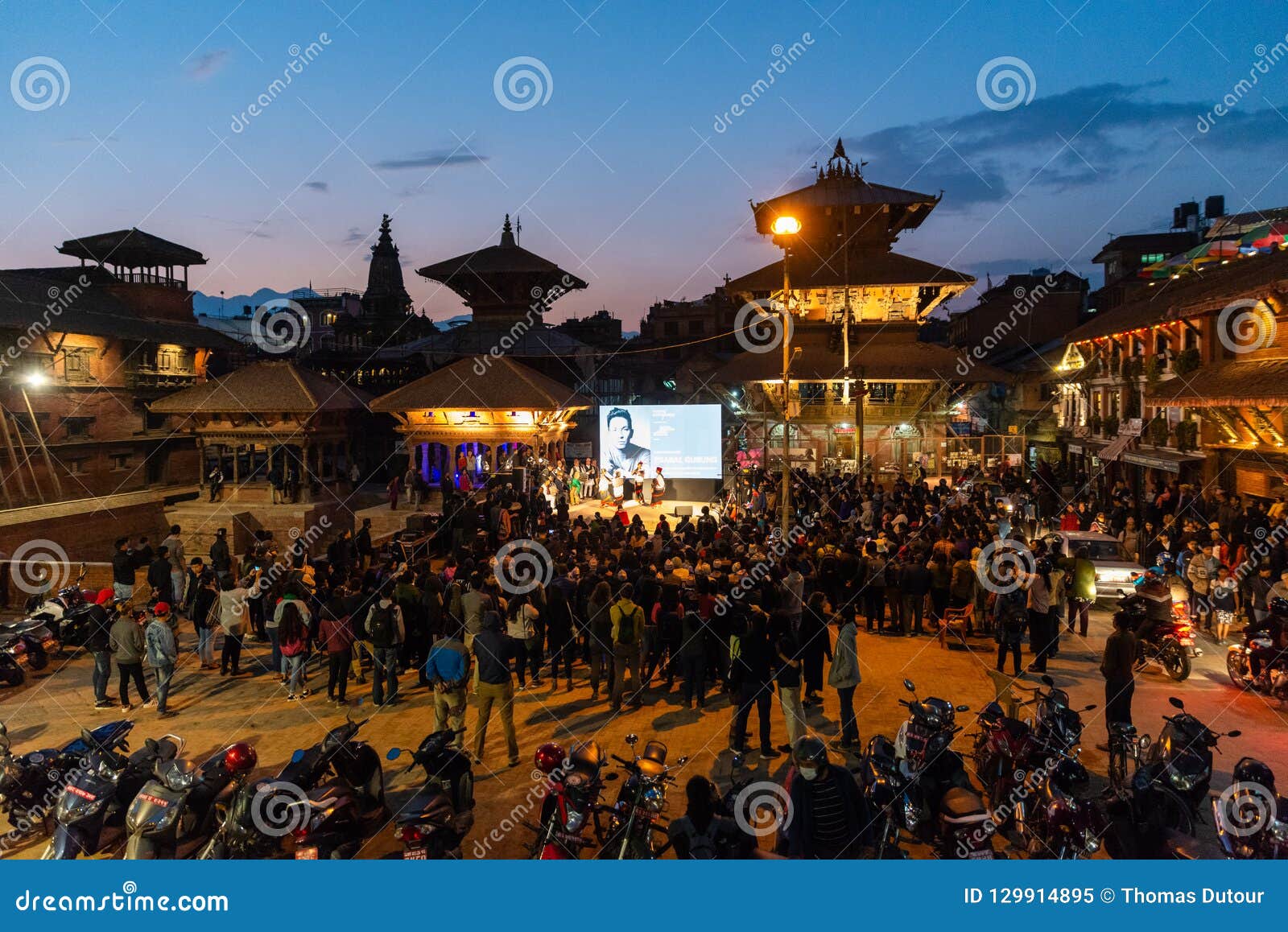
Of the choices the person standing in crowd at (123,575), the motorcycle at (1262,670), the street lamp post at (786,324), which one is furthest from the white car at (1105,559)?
the person standing in crowd at (123,575)

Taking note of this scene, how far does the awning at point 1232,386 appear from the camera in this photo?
15805 mm

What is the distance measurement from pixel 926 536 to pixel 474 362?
1670 centimetres

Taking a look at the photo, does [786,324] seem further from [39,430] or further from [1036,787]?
[39,430]

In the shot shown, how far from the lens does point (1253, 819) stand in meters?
5.80

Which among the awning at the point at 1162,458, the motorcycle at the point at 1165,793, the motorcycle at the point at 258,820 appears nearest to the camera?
the motorcycle at the point at 1165,793

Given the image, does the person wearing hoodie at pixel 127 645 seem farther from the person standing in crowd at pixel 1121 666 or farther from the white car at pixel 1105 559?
the white car at pixel 1105 559

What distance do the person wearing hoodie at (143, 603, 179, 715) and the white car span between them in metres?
14.4

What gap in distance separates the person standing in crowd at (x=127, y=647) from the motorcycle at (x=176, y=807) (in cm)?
366

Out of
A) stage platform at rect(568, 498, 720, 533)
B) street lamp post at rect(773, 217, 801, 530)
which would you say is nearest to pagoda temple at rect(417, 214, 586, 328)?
stage platform at rect(568, 498, 720, 533)

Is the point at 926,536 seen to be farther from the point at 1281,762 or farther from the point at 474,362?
the point at 474,362

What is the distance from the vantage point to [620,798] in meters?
6.39

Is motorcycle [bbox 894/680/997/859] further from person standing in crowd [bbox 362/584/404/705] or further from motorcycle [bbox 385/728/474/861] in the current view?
person standing in crowd [bbox 362/584/404/705]

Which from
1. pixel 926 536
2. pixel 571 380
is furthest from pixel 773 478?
pixel 571 380

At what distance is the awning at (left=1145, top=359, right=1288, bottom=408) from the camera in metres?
15.8
